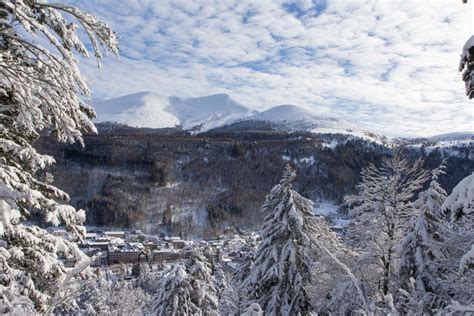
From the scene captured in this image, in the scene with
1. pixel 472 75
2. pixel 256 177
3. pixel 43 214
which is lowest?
pixel 256 177

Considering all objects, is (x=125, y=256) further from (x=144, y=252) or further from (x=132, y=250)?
(x=144, y=252)

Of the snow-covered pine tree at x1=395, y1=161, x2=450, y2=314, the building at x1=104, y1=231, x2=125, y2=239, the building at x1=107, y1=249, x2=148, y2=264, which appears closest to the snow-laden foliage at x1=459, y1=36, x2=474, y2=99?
the snow-covered pine tree at x1=395, y1=161, x2=450, y2=314

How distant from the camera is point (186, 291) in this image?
593 inches

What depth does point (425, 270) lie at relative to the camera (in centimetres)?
1079

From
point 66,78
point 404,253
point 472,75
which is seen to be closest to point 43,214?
point 66,78

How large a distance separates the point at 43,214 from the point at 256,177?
156 meters

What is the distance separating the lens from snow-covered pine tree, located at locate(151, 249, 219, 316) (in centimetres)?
1473

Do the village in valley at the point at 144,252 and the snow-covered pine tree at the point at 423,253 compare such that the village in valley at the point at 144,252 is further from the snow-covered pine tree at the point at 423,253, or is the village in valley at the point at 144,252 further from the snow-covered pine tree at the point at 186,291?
the snow-covered pine tree at the point at 423,253

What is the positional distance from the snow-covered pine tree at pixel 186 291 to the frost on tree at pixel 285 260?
3754 millimetres

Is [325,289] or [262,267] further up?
[262,267]

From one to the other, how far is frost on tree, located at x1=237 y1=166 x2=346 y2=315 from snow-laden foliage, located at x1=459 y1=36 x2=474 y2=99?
731 centimetres

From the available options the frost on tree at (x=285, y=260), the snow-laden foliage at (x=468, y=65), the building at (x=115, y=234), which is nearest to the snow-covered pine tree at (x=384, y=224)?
the frost on tree at (x=285, y=260)

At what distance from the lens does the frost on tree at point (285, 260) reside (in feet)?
36.5

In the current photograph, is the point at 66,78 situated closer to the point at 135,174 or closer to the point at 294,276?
the point at 294,276
